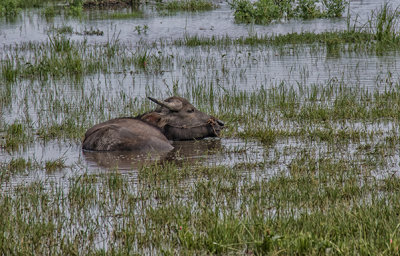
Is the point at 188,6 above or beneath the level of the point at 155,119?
above

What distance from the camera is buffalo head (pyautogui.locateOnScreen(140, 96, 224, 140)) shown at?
9.25 metres

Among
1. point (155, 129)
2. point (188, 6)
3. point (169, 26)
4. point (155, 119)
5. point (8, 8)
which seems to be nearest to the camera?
point (155, 129)

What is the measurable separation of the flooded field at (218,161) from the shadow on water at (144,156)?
0.03 metres

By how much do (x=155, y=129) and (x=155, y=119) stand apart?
28 cm

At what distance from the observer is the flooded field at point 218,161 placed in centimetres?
480

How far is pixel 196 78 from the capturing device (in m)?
14.1

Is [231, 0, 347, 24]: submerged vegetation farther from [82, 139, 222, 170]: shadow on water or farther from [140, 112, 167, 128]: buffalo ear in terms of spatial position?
[82, 139, 222, 170]: shadow on water

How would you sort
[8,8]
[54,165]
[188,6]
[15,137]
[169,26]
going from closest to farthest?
1. [54,165]
2. [15,137]
3. [169,26]
4. [8,8]
5. [188,6]

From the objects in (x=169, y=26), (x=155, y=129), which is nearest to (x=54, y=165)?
(x=155, y=129)

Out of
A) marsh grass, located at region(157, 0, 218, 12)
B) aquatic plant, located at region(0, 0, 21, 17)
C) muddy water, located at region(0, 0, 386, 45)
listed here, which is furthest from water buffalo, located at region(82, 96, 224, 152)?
marsh grass, located at region(157, 0, 218, 12)

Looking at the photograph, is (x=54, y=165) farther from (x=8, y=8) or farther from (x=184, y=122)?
(x=8, y=8)

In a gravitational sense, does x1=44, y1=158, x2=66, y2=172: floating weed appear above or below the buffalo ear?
below

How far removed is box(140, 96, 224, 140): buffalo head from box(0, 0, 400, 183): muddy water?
16 cm

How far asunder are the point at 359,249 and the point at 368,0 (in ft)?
90.7
